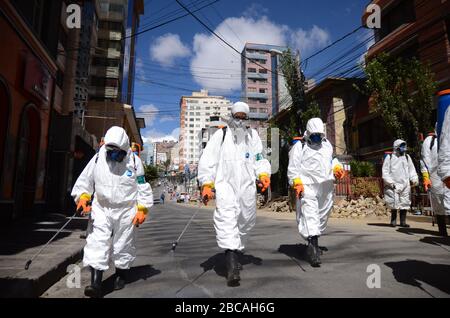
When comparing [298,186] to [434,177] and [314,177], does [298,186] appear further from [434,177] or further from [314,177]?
[434,177]

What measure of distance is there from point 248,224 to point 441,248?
3.49 meters

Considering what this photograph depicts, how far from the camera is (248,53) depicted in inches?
3789

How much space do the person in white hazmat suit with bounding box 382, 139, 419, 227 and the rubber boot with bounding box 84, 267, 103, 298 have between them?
740cm

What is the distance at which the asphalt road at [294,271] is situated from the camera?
3281mm

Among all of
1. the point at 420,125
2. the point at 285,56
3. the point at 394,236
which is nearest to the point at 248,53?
the point at 285,56

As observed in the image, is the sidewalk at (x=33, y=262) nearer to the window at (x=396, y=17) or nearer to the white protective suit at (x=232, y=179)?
the white protective suit at (x=232, y=179)

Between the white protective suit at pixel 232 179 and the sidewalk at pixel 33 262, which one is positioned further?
the white protective suit at pixel 232 179

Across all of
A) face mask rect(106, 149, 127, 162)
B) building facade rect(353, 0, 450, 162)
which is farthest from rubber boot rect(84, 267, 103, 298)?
building facade rect(353, 0, 450, 162)

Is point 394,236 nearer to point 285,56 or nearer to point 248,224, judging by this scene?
point 248,224

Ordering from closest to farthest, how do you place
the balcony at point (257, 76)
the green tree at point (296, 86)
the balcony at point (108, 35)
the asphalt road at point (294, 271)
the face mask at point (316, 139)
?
the asphalt road at point (294, 271) → the face mask at point (316, 139) → the green tree at point (296, 86) → the balcony at point (108, 35) → the balcony at point (257, 76)

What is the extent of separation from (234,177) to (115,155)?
1.43 metres

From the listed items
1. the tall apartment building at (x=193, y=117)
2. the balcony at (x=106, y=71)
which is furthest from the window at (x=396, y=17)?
the tall apartment building at (x=193, y=117)

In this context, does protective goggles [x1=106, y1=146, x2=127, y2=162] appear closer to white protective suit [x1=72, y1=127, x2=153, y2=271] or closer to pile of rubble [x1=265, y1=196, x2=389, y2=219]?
white protective suit [x1=72, y1=127, x2=153, y2=271]

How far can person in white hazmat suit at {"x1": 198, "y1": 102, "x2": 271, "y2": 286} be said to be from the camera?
12.4ft
